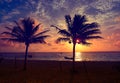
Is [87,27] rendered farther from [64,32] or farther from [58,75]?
[58,75]

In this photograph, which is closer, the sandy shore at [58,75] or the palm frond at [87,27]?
the sandy shore at [58,75]

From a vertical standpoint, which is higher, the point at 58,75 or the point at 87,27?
the point at 87,27

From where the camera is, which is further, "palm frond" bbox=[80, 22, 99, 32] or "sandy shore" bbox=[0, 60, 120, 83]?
"palm frond" bbox=[80, 22, 99, 32]

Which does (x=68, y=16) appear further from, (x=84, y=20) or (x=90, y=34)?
(x=90, y=34)

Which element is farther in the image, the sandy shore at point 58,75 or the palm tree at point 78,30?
the palm tree at point 78,30

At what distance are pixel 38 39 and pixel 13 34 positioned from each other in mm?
3617

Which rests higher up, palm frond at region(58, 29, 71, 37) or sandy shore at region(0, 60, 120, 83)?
palm frond at region(58, 29, 71, 37)

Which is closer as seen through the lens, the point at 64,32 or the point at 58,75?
the point at 58,75

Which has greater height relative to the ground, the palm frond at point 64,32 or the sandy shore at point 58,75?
the palm frond at point 64,32

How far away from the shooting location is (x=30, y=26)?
27.1 m

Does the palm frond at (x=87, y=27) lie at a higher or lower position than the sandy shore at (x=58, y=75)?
higher

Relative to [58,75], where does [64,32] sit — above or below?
above

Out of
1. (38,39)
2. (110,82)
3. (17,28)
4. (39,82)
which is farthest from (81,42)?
(39,82)

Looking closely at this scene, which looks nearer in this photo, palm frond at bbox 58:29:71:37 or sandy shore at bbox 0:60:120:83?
sandy shore at bbox 0:60:120:83
